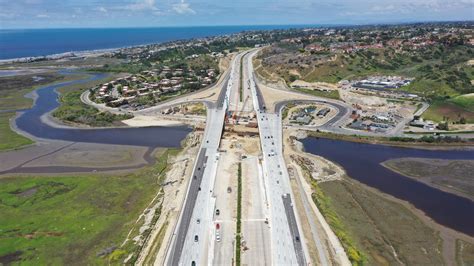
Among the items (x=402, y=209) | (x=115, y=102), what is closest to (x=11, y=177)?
(x=115, y=102)

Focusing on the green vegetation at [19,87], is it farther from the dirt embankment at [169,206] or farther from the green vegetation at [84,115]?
the dirt embankment at [169,206]

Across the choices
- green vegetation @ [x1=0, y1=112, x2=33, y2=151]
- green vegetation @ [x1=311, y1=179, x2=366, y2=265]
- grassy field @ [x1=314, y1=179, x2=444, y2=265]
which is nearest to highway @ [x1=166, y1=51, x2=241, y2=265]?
green vegetation @ [x1=311, y1=179, x2=366, y2=265]

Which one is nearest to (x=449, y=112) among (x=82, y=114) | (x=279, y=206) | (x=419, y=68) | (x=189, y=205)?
(x=419, y=68)

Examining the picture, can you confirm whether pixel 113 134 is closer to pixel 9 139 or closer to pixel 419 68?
pixel 9 139

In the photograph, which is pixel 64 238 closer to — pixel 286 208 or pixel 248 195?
pixel 248 195

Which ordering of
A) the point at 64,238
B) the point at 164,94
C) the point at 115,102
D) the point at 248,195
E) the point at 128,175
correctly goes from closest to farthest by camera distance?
the point at 64,238 < the point at 248,195 < the point at 128,175 < the point at 115,102 < the point at 164,94

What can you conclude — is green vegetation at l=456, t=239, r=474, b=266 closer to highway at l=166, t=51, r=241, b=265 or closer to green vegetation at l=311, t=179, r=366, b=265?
green vegetation at l=311, t=179, r=366, b=265
